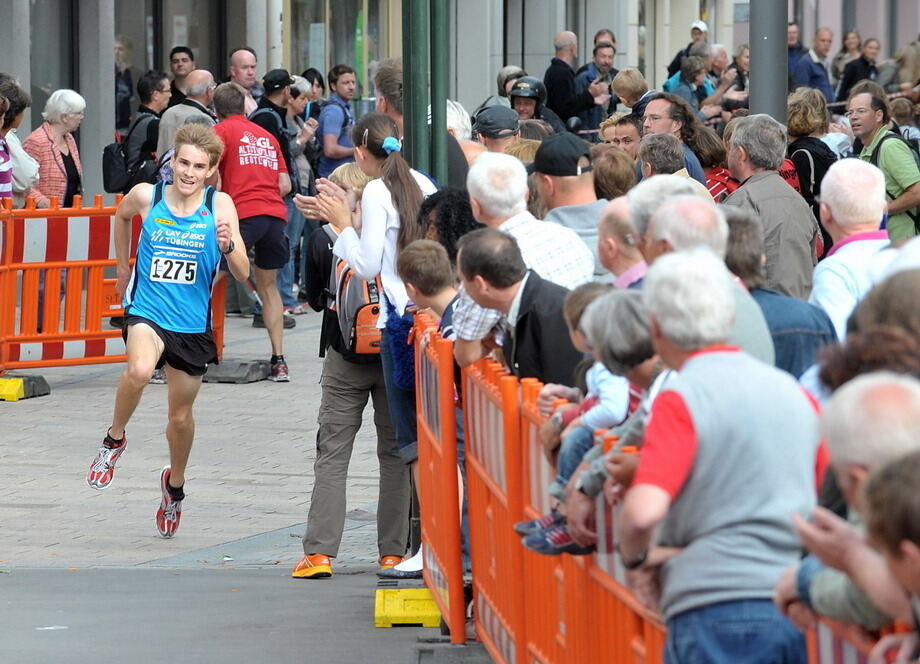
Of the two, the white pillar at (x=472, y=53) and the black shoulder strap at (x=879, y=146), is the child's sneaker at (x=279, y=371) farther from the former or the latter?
the white pillar at (x=472, y=53)

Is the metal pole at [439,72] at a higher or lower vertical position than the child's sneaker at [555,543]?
higher

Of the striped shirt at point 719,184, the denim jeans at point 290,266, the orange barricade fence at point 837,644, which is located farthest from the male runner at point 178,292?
the denim jeans at point 290,266

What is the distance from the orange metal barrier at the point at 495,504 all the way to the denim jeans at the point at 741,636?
141 cm

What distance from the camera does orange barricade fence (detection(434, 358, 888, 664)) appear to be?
3.64m

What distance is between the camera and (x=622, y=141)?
9.45 metres

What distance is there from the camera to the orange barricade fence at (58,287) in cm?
1157

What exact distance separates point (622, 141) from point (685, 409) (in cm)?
641

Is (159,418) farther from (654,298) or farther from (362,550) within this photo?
(654,298)

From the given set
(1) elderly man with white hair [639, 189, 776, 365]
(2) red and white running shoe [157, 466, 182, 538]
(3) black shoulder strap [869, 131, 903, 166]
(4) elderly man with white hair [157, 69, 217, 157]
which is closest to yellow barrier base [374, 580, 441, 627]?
(2) red and white running shoe [157, 466, 182, 538]

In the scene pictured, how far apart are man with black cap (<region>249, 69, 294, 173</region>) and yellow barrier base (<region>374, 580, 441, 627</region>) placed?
23.8 ft

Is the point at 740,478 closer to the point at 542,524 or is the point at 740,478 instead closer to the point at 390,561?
the point at 542,524

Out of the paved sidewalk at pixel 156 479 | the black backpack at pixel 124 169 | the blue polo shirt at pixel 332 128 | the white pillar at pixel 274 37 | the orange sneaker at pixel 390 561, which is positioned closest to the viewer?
the orange sneaker at pixel 390 561

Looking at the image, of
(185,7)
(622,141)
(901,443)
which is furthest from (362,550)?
(185,7)

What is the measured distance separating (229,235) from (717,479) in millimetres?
5301
